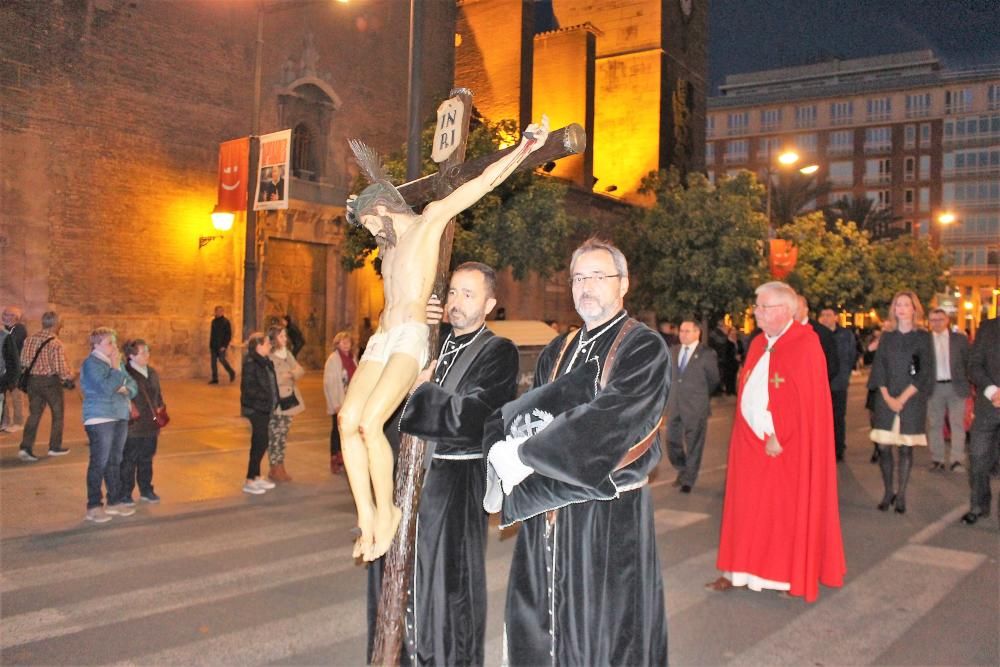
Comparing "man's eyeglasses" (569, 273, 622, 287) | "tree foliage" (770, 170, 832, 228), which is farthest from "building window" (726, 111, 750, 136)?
"man's eyeglasses" (569, 273, 622, 287)

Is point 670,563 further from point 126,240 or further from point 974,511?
point 126,240

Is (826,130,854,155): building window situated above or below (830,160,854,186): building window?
above

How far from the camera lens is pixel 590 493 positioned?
314 cm

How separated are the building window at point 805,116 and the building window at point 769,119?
1.74 meters

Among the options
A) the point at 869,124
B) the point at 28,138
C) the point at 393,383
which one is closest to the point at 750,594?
the point at 393,383

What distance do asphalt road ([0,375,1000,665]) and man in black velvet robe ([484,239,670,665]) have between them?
5.43 feet

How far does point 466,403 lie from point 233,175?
1596cm

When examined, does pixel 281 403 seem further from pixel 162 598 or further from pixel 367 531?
pixel 367 531

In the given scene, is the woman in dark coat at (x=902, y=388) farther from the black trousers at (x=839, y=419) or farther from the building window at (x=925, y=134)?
the building window at (x=925, y=134)

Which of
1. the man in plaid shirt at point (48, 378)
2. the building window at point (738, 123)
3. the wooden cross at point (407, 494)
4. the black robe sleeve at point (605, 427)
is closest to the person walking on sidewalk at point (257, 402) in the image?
the man in plaid shirt at point (48, 378)

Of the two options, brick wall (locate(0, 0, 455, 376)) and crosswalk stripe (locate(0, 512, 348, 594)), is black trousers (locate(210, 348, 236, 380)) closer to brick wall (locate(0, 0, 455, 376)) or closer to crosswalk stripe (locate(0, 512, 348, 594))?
brick wall (locate(0, 0, 455, 376))

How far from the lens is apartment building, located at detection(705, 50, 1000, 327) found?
248 feet

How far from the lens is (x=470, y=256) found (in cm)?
1588

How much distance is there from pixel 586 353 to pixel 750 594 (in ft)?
10.6
